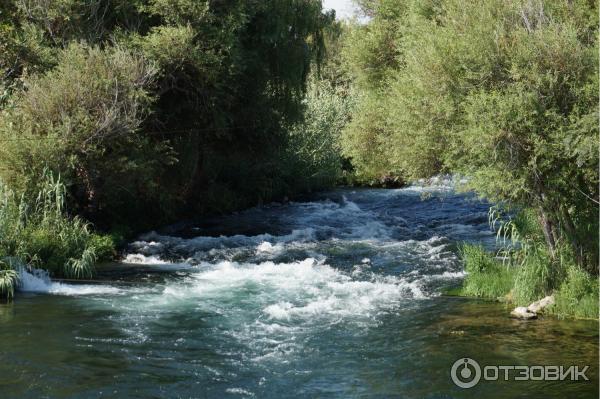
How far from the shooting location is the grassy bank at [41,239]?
50.9 feet

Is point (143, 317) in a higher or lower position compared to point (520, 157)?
lower

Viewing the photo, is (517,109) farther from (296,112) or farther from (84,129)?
(296,112)

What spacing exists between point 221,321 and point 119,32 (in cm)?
1238

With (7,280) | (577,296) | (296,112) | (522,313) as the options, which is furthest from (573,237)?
(296,112)

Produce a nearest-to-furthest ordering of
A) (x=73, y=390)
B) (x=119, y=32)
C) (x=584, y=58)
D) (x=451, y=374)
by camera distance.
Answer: (x=73, y=390)
(x=451, y=374)
(x=584, y=58)
(x=119, y=32)

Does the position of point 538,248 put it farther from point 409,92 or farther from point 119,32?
point 119,32

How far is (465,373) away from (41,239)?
10.8 m

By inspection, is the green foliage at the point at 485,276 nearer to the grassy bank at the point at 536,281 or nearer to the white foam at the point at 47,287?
the grassy bank at the point at 536,281

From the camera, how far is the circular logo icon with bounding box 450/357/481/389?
10.1m

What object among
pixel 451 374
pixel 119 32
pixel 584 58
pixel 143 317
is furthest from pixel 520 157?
pixel 119 32

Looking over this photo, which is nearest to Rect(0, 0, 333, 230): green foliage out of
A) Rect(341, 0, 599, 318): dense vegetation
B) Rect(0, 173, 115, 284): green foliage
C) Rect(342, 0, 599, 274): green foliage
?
Rect(0, 173, 115, 284): green foliage

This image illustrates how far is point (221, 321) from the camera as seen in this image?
44.2ft

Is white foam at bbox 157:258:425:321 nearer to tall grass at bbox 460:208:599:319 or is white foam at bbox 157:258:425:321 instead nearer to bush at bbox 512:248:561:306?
tall grass at bbox 460:208:599:319

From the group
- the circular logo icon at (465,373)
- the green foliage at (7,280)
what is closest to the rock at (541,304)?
the circular logo icon at (465,373)
